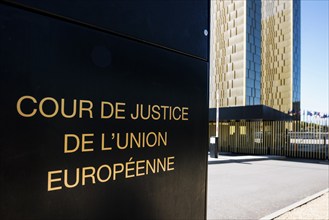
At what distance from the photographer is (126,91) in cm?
177

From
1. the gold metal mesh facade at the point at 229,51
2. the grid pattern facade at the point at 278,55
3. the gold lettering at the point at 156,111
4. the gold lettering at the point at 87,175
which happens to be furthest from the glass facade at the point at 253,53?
the gold lettering at the point at 87,175

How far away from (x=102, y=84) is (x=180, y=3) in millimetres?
1029

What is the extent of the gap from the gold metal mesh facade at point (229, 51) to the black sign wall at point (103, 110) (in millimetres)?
45498

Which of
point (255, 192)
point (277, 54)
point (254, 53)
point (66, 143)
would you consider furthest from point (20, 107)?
point (277, 54)

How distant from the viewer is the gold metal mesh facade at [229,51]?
154 ft

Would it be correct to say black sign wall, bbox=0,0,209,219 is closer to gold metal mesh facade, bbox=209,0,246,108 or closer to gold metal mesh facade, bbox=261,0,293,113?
gold metal mesh facade, bbox=209,0,246,108

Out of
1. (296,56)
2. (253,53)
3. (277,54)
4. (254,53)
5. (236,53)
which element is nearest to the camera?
(236,53)

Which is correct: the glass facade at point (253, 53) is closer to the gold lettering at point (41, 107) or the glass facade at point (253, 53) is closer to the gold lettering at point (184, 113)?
the gold lettering at point (184, 113)

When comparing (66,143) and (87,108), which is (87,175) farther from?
(87,108)

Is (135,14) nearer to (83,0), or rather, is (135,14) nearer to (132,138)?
(83,0)

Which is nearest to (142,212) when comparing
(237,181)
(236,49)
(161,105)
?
(161,105)

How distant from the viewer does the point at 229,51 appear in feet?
161

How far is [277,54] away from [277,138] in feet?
157

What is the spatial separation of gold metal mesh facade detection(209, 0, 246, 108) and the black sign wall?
1791 inches
